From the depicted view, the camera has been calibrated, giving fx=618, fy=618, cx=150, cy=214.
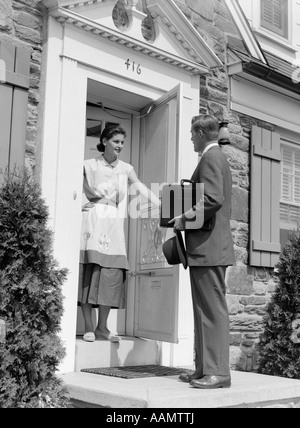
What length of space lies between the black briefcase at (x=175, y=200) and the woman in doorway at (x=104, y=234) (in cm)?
85

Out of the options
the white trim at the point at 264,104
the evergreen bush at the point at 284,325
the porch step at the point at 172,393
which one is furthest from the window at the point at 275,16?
the porch step at the point at 172,393

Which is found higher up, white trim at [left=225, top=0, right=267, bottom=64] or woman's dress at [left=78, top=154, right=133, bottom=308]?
white trim at [left=225, top=0, right=267, bottom=64]

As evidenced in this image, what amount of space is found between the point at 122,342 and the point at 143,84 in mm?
2348

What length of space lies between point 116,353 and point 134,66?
2562 mm

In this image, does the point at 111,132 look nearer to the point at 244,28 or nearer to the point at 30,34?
the point at 30,34

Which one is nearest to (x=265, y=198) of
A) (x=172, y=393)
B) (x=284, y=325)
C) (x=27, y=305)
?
(x=284, y=325)

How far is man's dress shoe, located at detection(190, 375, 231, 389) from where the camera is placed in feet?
13.4

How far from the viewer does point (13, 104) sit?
15.5 feet

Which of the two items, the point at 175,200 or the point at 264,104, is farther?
the point at 264,104

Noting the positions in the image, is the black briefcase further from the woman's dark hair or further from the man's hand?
the woman's dark hair

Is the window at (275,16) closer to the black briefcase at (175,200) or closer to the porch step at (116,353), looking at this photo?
the black briefcase at (175,200)

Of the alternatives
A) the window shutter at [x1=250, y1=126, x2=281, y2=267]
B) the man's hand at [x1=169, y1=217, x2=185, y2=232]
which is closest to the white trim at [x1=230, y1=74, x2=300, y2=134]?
the window shutter at [x1=250, y1=126, x2=281, y2=267]

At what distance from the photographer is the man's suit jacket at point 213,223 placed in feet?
13.5

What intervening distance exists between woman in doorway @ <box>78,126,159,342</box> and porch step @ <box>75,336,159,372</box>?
83 mm
